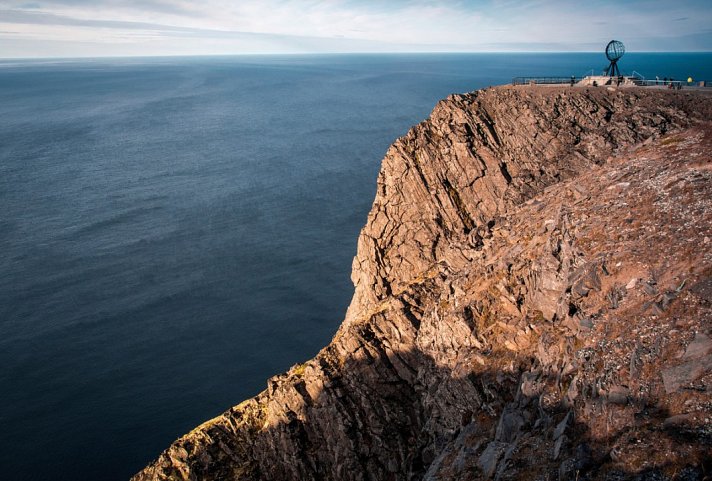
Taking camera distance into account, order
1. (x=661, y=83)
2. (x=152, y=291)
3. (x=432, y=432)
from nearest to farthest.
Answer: (x=432, y=432) → (x=661, y=83) → (x=152, y=291)

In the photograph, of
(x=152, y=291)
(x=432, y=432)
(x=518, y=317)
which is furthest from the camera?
(x=152, y=291)

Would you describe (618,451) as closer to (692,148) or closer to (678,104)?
(692,148)

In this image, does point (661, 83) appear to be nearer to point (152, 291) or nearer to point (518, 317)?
point (518, 317)

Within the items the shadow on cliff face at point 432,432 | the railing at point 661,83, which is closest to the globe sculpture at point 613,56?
the railing at point 661,83

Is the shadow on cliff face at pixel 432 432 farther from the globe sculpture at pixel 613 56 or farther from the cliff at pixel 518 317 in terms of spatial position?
the globe sculpture at pixel 613 56

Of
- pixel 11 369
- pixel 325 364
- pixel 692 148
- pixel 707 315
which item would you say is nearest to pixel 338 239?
pixel 11 369

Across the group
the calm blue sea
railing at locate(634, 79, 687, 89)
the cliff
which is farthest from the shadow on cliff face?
railing at locate(634, 79, 687, 89)

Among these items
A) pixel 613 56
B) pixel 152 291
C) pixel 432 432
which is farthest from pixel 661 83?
pixel 152 291
